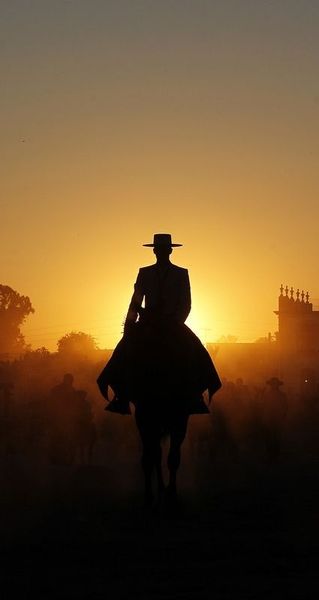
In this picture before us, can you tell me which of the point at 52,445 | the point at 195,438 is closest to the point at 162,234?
the point at 52,445

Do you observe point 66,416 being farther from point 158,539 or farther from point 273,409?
point 158,539

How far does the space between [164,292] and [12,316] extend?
6622 inches

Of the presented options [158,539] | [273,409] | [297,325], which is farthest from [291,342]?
[158,539]

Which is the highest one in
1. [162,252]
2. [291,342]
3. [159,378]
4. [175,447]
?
[291,342]

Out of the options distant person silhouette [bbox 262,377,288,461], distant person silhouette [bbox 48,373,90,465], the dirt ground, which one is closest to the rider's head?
the dirt ground

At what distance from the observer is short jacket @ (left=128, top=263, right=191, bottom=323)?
11594mm

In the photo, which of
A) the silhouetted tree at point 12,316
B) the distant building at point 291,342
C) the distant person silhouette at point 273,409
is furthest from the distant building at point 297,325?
the distant person silhouette at point 273,409

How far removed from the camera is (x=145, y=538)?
917 cm

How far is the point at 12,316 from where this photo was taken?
587 ft

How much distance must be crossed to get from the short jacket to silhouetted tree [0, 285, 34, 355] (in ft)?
537

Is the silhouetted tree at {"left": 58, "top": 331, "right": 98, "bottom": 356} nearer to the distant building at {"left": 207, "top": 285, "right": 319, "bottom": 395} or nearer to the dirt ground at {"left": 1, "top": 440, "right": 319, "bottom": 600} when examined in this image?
the distant building at {"left": 207, "top": 285, "right": 319, "bottom": 395}

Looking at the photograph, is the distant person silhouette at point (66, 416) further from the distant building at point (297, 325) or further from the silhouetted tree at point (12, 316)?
the silhouetted tree at point (12, 316)

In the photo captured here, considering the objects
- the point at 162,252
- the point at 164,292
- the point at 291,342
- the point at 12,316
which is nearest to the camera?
the point at 164,292

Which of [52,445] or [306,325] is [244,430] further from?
[306,325]
